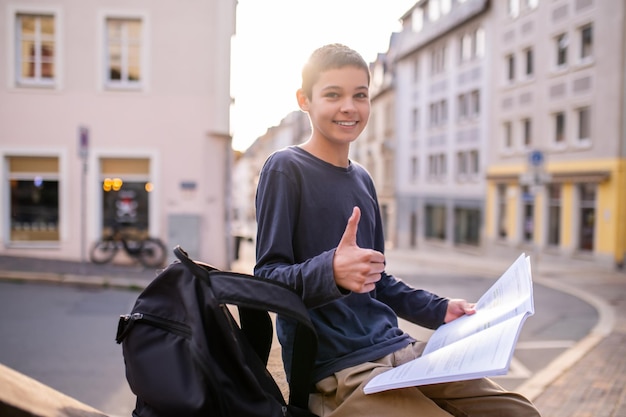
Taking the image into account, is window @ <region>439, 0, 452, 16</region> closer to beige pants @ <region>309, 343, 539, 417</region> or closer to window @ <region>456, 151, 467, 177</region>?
window @ <region>456, 151, 467, 177</region>

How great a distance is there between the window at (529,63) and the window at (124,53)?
57.2ft

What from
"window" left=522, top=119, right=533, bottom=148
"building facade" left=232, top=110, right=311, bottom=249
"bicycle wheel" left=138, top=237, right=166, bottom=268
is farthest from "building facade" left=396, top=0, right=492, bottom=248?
"building facade" left=232, top=110, right=311, bottom=249

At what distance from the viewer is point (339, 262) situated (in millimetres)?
1565

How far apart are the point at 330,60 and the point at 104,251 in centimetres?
1508

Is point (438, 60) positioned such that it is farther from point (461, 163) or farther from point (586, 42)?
point (586, 42)

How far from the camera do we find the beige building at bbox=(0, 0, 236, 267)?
53.4 feet

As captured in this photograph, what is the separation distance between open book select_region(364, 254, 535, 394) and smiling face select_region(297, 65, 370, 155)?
2.19 ft

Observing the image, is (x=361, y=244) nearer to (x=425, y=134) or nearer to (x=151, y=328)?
(x=151, y=328)

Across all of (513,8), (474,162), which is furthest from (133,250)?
(474,162)

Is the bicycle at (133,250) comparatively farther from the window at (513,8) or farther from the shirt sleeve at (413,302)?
the window at (513,8)

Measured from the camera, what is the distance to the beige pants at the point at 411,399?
1570mm

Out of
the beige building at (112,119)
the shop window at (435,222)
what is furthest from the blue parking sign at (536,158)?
the shop window at (435,222)

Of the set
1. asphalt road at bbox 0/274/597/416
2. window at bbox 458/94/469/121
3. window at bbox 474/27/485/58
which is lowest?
asphalt road at bbox 0/274/597/416

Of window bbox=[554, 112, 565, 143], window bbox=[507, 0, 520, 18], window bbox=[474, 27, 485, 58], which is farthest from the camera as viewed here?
window bbox=[474, 27, 485, 58]
